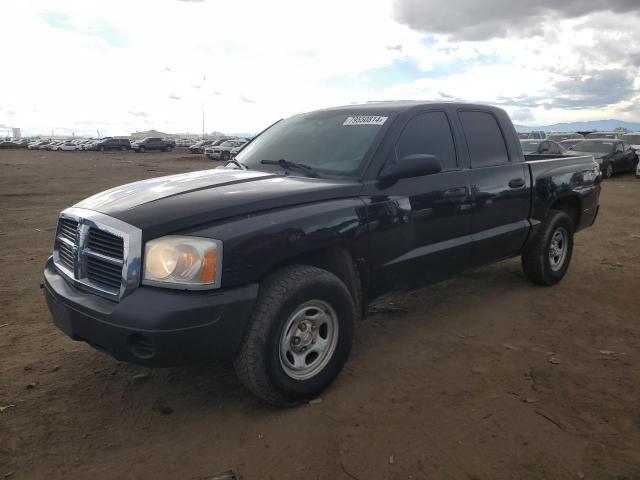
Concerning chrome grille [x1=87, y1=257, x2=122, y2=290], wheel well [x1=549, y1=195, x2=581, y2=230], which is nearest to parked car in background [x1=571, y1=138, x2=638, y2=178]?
wheel well [x1=549, y1=195, x2=581, y2=230]

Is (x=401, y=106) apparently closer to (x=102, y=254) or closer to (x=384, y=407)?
(x=384, y=407)

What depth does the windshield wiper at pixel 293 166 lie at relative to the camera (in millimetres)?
3545

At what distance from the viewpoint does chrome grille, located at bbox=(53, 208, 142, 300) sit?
257cm

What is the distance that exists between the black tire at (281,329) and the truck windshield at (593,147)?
19559 mm

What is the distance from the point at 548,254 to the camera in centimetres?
515

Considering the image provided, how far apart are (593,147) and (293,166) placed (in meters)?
19.5

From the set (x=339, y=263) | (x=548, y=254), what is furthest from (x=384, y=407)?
(x=548, y=254)

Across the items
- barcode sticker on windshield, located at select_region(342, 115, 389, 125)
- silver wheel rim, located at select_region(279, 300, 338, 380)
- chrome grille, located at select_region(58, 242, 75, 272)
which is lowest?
silver wheel rim, located at select_region(279, 300, 338, 380)

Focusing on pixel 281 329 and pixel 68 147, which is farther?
pixel 68 147

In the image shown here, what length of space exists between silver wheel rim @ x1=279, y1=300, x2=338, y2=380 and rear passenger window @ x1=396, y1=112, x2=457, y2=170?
133cm

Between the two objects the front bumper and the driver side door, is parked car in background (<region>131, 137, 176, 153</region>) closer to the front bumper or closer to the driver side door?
the driver side door

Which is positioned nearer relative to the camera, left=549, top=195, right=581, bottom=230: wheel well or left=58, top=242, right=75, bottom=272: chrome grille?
left=58, top=242, right=75, bottom=272: chrome grille

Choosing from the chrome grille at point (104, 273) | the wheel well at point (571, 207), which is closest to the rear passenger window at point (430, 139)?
the wheel well at point (571, 207)

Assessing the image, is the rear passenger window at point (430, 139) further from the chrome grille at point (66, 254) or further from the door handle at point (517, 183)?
the chrome grille at point (66, 254)
